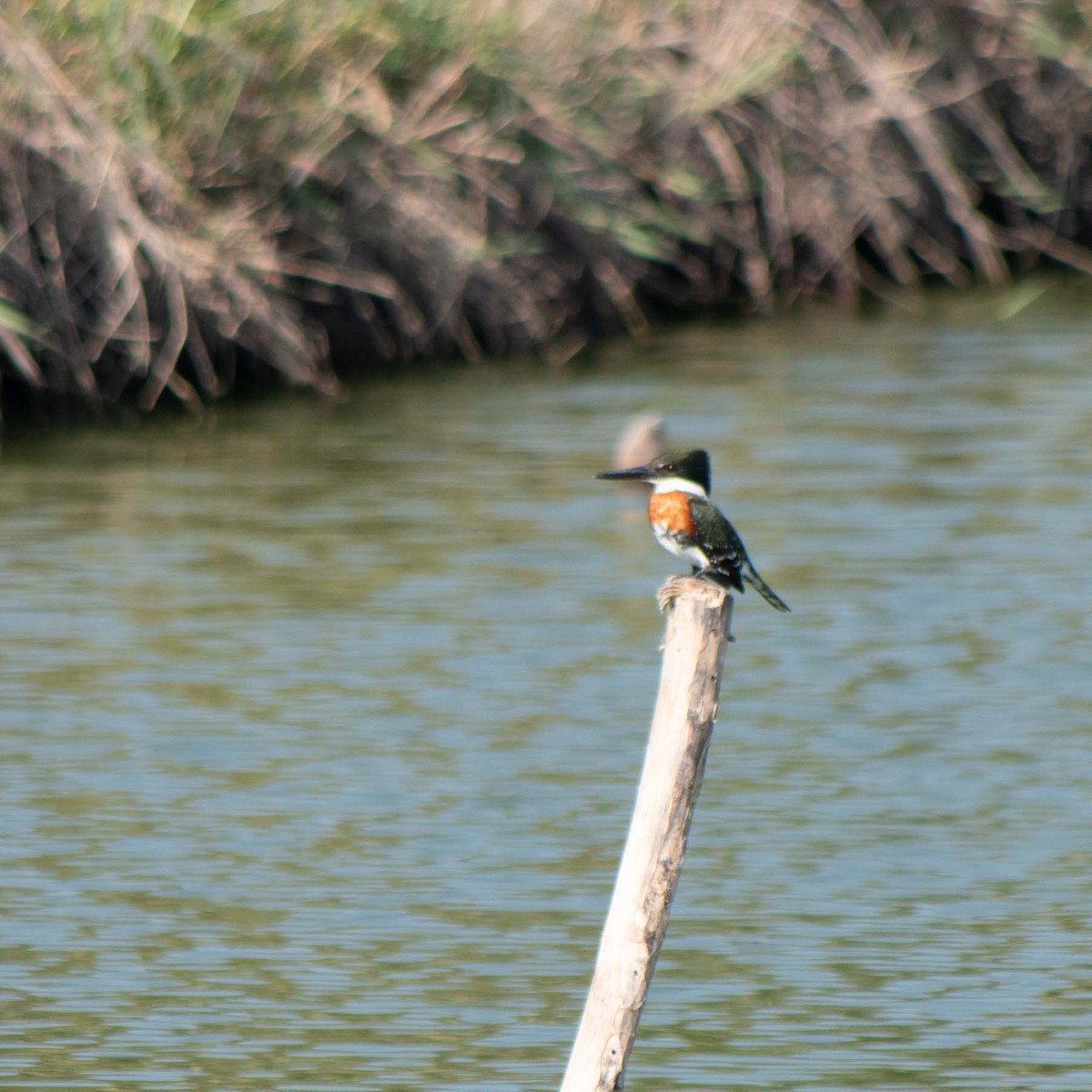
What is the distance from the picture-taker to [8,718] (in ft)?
26.2

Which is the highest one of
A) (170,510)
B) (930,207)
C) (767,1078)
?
(930,207)

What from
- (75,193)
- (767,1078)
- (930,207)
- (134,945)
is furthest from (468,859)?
(930,207)

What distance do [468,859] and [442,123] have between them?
6.66 metres

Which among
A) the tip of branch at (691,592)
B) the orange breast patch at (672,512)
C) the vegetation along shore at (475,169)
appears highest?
the vegetation along shore at (475,169)

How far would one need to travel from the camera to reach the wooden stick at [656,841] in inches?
160

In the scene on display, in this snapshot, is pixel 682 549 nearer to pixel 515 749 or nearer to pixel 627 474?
pixel 627 474

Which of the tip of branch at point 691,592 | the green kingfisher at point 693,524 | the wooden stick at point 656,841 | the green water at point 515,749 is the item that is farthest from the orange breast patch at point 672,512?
the green water at point 515,749

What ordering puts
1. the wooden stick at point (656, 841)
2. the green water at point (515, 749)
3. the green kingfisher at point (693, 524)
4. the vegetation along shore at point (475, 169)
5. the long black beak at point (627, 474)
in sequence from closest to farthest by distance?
the wooden stick at point (656, 841) → the long black beak at point (627, 474) → the green kingfisher at point (693, 524) → the green water at point (515, 749) → the vegetation along shore at point (475, 169)

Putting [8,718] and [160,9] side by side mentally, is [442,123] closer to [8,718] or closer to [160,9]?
[160,9]

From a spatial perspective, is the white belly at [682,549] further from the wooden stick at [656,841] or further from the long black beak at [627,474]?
the wooden stick at [656,841]

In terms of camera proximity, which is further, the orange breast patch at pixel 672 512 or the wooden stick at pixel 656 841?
the orange breast patch at pixel 672 512

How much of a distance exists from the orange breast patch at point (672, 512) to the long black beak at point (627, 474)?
0.18ft

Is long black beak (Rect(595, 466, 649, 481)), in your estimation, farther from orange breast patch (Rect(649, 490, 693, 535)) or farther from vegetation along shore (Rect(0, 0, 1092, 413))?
vegetation along shore (Rect(0, 0, 1092, 413))

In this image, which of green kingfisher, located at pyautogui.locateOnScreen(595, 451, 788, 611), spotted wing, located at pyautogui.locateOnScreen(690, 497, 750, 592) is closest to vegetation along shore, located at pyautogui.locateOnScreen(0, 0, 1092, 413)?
green kingfisher, located at pyautogui.locateOnScreen(595, 451, 788, 611)
